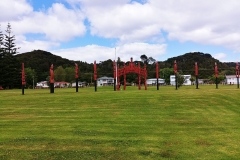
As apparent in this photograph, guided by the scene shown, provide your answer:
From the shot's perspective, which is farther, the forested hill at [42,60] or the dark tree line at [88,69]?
the forested hill at [42,60]

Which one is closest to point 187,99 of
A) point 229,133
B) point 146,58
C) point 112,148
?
point 229,133

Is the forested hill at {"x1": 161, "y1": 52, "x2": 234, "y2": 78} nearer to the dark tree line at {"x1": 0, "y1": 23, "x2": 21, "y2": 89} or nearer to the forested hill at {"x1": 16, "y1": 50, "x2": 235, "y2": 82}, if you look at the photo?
the forested hill at {"x1": 16, "y1": 50, "x2": 235, "y2": 82}

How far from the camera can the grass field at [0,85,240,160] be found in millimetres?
6930

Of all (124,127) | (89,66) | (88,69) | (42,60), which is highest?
(42,60)

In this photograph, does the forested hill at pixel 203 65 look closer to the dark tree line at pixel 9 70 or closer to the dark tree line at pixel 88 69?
the dark tree line at pixel 88 69

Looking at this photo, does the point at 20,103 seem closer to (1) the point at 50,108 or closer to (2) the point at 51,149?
(1) the point at 50,108

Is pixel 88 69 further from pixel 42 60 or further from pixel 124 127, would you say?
pixel 124 127

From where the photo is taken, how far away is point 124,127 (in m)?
9.23

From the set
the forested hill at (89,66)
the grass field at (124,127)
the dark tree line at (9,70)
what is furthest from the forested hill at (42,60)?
the grass field at (124,127)

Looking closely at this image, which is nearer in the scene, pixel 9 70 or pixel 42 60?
pixel 9 70

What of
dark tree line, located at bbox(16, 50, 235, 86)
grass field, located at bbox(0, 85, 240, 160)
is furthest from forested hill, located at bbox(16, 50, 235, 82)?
grass field, located at bbox(0, 85, 240, 160)

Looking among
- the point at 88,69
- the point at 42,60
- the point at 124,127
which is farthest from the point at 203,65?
the point at 124,127

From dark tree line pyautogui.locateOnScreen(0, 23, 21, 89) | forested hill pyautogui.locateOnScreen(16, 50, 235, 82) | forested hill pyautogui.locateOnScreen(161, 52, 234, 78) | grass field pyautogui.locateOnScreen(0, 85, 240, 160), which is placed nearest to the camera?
grass field pyautogui.locateOnScreen(0, 85, 240, 160)

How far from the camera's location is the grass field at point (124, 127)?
6.93 meters
